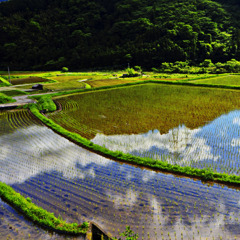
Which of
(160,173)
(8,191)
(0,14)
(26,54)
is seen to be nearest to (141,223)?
(160,173)

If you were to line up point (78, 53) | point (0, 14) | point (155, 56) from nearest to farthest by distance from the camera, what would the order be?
1. point (155, 56)
2. point (78, 53)
3. point (0, 14)

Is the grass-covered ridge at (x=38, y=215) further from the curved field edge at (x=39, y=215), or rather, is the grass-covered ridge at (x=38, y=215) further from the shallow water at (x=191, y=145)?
the shallow water at (x=191, y=145)

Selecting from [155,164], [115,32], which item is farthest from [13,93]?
[115,32]

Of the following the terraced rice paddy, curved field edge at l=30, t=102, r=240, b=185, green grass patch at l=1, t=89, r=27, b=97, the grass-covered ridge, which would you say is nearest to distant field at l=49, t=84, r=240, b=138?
curved field edge at l=30, t=102, r=240, b=185

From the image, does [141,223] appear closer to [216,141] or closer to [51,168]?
[51,168]

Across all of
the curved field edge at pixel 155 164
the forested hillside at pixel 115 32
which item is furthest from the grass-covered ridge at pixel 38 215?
the forested hillside at pixel 115 32
